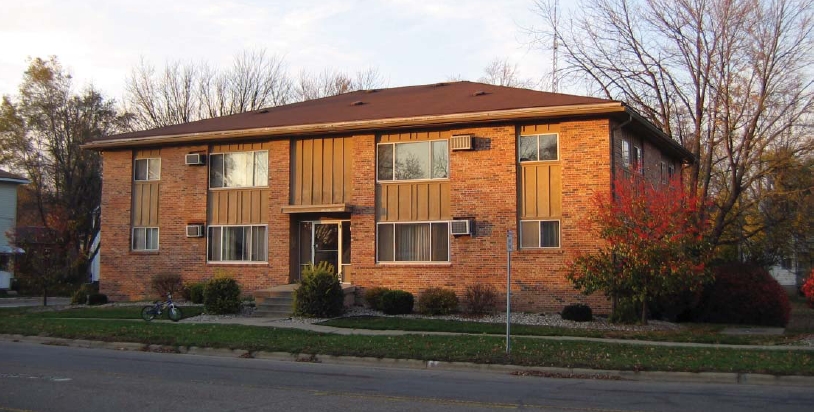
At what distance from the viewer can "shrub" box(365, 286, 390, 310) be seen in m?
21.0

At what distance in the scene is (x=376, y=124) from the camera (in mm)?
21969

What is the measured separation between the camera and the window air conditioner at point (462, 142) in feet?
69.5

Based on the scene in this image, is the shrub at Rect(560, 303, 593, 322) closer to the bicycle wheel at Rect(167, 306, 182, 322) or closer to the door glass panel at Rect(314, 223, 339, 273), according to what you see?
the door glass panel at Rect(314, 223, 339, 273)

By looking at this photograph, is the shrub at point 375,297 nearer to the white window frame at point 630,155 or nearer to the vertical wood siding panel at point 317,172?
the vertical wood siding panel at point 317,172

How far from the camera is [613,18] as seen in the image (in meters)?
28.0

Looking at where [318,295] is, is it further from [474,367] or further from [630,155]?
[630,155]

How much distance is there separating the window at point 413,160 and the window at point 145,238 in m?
8.40

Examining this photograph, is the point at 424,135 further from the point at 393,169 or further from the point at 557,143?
the point at 557,143

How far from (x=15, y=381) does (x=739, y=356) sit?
38.1 feet

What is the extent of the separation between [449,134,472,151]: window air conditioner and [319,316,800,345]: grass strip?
5193mm

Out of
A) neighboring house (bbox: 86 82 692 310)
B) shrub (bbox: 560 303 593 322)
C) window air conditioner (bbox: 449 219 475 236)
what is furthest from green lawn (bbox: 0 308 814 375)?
window air conditioner (bbox: 449 219 475 236)

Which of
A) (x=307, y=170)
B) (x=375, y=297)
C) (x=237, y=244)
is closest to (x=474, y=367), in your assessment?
(x=375, y=297)

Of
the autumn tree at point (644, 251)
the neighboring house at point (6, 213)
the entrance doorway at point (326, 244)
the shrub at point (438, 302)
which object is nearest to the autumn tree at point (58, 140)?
the neighboring house at point (6, 213)

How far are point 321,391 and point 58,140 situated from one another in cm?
3713
